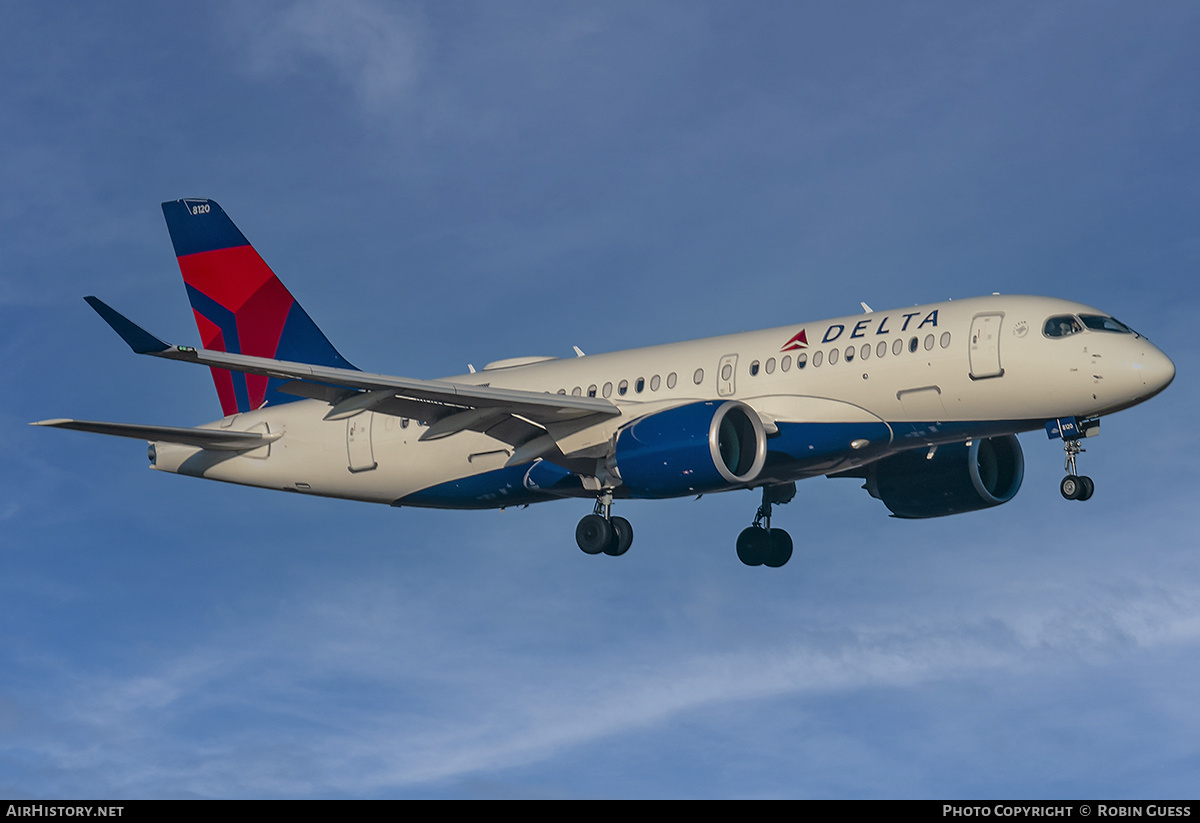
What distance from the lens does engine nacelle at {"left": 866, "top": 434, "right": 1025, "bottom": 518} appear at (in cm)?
3594

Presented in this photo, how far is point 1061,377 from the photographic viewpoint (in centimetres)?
2884

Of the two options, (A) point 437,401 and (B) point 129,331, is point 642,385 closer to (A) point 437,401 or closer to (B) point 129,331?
(A) point 437,401

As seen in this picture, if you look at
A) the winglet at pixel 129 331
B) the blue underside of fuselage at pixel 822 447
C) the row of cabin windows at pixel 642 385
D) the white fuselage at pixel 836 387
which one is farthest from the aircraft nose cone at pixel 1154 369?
the winglet at pixel 129 331

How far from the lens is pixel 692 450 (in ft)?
99.7

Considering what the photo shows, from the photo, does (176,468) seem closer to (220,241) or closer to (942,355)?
(220,241)

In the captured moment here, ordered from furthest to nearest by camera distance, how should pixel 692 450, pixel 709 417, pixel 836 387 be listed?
pixel 836 387 → pixel 709 417 → pixel 692 450

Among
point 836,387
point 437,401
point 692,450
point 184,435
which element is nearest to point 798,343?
point 836,387

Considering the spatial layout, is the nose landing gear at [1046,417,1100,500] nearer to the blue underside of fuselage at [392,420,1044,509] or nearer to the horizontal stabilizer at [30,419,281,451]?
the blue underside of fuselage at [392,420,1044,509]

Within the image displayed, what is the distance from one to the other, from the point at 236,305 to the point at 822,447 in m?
20.5

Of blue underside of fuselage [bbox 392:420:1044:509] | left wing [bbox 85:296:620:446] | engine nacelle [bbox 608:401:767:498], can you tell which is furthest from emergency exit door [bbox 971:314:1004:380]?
left wing [bbox 85:296:620:446]

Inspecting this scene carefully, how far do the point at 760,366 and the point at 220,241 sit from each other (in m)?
19.9

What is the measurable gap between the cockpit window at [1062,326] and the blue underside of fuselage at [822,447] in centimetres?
198

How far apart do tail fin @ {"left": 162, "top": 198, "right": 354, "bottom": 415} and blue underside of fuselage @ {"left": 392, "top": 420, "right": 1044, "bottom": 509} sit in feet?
30.4
